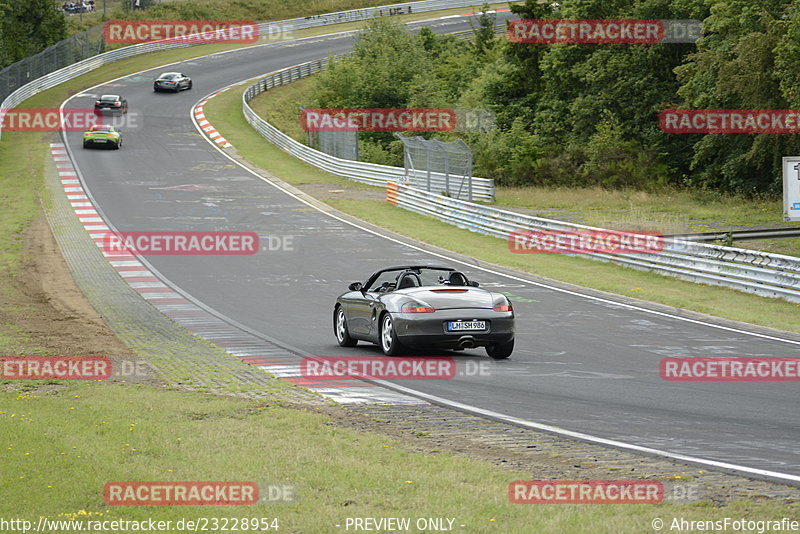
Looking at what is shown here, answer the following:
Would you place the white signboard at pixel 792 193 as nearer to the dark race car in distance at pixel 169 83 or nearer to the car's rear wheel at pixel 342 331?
the car's rear wheel at pixel 342 331

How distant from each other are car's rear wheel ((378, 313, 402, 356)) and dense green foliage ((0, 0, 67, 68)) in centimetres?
6986

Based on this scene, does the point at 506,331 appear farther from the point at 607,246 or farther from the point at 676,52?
the point at 676,52

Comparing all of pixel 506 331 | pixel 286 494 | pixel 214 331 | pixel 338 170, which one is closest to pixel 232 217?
pixel 338 170

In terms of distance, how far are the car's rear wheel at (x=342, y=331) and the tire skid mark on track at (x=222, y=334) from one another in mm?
1063

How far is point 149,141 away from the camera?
5256cm
